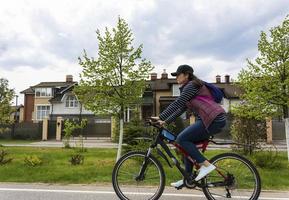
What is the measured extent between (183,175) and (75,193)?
2.37 meters

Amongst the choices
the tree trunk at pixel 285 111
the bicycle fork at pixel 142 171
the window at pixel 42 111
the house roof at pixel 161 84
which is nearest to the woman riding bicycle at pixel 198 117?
the bicycle fork at pixel 142 171

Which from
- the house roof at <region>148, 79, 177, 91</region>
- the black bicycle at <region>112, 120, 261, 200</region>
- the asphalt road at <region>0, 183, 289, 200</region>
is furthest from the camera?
the house roof at <region>148, 79, 177, 91</region>

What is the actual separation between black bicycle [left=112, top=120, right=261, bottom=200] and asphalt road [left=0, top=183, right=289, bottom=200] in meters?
0.71

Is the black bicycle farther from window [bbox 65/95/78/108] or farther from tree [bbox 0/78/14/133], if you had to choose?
window [bbox 65/95/78/108]

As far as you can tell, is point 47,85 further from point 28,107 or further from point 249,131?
point 249,131

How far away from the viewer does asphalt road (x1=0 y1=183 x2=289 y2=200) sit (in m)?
6.39

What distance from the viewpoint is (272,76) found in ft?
38.3

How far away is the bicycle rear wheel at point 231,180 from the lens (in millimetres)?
5363

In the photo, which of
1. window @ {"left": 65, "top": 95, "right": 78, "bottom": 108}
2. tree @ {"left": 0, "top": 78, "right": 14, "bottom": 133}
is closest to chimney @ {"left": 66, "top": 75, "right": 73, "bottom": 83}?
window @ {"left": 65, "top": 95, "right": 78, "bottom": 108}

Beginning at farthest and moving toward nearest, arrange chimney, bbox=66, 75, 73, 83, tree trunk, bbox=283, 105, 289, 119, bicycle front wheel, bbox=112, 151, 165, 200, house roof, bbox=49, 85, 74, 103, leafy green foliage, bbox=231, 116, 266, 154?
1. chimney, bbox=66, 75, 73, 83
2. house roof, bbox=49, 85, 74, 103
3. leafy green foliage, bbox=231, 116, 266, 154
4. tree trunk, bbox=283, 105, 289, 119
5. bicycle front wheel, bbox=112, 151, 165, 200

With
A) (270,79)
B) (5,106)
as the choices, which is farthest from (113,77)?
(5,106)

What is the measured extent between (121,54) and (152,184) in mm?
7570

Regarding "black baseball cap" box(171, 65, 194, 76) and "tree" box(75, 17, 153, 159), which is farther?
"tree" box(75, 17, 153, 159)

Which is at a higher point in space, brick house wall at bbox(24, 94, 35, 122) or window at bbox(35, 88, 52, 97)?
window at bbox(35, 88, 52, 97)
